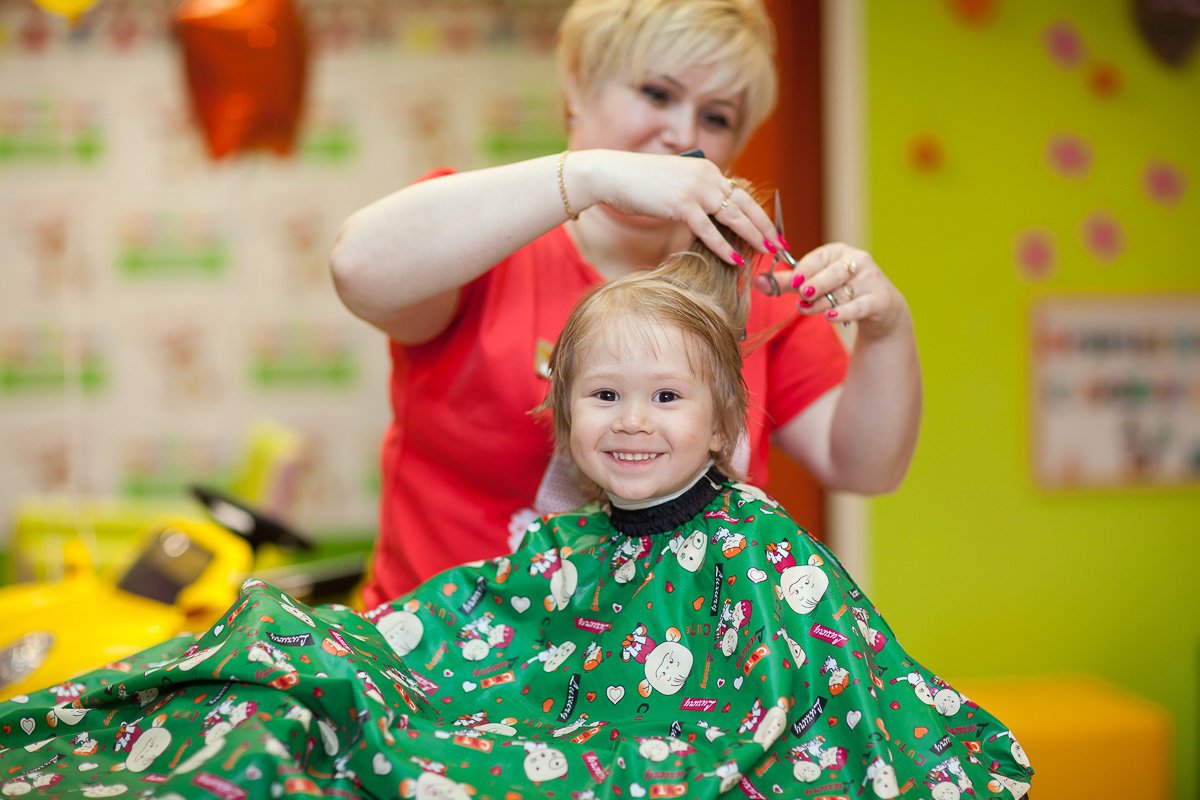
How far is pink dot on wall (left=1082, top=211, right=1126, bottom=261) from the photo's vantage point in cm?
300

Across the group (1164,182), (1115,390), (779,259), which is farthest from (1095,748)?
(779,259)

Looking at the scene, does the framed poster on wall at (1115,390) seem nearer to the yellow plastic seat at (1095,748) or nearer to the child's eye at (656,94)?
the yellow plastic seat at (1095,748)

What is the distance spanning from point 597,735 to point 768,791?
6.6 inches

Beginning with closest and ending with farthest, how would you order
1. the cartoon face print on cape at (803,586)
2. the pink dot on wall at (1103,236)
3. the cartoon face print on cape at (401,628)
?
the cartoon face print on cape at (803,586), the cartoon face print on cape at (401,628), the pink dot on wall at (1103,236)

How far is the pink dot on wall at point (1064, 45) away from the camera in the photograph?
2945mm

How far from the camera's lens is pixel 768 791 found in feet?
3.40

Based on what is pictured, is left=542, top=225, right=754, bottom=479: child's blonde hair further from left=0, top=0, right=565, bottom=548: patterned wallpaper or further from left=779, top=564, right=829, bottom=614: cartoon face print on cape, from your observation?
left=0, top=0, right=565, bottom=548: patterned wallpaper

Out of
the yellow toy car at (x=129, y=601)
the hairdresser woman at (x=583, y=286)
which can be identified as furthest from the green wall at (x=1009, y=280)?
the yellow toy car at (x=129, y=601)

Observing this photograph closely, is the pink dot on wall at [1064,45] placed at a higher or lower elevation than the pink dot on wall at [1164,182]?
higher

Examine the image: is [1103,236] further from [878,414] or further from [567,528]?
[567,528]

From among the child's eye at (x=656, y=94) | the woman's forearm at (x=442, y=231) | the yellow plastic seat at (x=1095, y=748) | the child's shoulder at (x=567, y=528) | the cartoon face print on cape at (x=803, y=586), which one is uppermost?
the child's eye at (x=656, y=94)

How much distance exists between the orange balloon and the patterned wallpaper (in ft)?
5.16

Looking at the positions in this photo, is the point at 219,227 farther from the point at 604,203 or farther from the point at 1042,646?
the point at 604,203

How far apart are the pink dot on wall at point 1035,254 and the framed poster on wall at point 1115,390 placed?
0.07 meters
